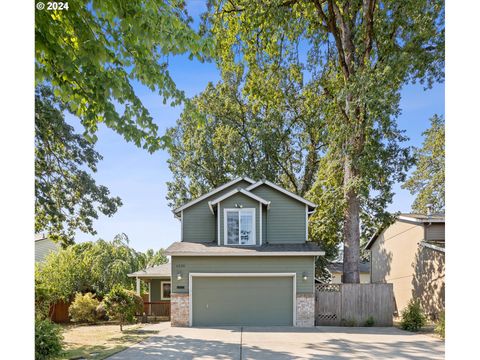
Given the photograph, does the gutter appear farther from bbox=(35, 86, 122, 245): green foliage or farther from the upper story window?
bbox=(35, 86, 122, 245): green foliage

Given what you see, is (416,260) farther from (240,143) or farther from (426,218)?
(240,143)

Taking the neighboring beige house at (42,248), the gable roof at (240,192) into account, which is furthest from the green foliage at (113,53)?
the neighboring beige house at (42,248)

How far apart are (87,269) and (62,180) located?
7700mm

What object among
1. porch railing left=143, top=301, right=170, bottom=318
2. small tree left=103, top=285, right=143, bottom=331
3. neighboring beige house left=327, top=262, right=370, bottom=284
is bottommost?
neighboring beige house left=327, top=262, right=370, bottom=284

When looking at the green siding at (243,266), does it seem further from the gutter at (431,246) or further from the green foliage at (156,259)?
the green foliage at (156,259)

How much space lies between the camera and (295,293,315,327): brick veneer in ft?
36.9

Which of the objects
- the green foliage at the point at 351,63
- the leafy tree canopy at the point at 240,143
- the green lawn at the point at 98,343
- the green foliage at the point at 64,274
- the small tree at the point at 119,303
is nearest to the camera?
the green lawn at the point at 98,343

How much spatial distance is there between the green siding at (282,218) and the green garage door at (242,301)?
1432mm

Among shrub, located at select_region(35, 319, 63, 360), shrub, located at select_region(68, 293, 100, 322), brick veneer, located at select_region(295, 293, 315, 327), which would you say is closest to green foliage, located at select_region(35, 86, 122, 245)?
shrub, located at select_region(35, 319, 63, 360)

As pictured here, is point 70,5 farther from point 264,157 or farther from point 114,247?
point 114,247

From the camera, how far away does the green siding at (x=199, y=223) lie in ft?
41.5

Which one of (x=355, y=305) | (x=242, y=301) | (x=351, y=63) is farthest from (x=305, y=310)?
(x=351, y=63)

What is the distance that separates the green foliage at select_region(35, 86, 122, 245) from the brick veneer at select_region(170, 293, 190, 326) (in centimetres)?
319
